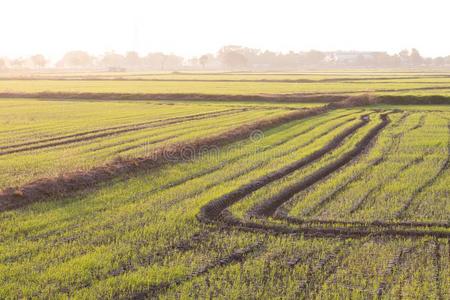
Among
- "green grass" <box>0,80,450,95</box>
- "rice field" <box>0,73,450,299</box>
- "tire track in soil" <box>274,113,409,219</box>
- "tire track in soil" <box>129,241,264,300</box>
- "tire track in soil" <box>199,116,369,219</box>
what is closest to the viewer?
"tire track in soil" <box>129,241,264,300</box>

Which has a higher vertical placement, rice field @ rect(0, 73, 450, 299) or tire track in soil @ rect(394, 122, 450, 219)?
tire track in soil @ rect(394, 122, 450, 219)

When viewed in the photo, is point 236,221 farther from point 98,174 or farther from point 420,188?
point 420,188

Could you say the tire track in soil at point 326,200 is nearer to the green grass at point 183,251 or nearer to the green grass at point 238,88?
the green grass at point 183,251

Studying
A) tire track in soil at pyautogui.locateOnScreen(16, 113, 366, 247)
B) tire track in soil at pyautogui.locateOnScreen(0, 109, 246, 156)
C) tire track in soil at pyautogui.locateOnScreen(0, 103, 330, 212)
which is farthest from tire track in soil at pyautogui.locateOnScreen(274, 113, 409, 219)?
tire track in soil at pyautogui.locateOnScreen(0, 109, 246, 156)

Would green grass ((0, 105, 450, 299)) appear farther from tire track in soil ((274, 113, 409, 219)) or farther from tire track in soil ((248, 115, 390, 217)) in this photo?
tire track in soil ((248, 115, 390, 217))

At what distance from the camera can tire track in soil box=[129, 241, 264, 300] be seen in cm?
767

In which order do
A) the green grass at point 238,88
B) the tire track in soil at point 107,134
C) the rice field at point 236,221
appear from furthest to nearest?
the green grass at point 238,88 < the tire track in soil at point 107,134 < the rice field at point 236,221

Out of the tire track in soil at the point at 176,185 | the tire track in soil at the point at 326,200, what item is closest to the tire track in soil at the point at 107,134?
the tire track in soil at the point at 176,185

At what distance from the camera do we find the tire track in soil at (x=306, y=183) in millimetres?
12148

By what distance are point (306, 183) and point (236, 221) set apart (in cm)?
418

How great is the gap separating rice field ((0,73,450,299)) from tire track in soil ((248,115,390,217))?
0.05m

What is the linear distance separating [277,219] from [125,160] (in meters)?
6.76

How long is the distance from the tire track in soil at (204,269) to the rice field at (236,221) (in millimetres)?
25

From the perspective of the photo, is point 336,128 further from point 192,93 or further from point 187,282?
point 192,93
